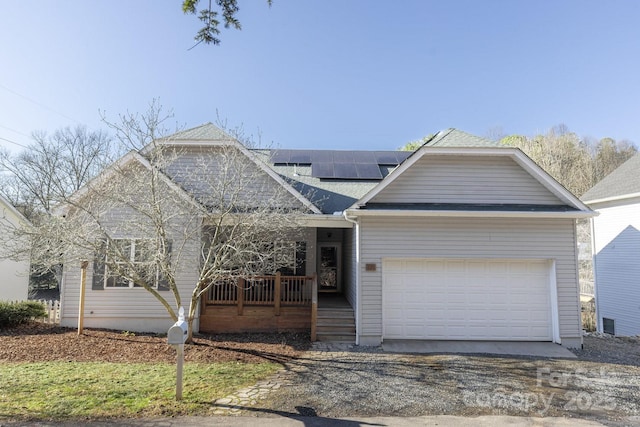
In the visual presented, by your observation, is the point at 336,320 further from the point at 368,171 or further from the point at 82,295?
the point at 82,295

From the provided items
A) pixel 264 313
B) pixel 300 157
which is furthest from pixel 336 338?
pixel 300 157

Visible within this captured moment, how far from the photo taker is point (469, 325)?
9.42 metres

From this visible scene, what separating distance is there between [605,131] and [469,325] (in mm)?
30369

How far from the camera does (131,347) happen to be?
27.5 ft

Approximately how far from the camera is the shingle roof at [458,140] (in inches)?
395

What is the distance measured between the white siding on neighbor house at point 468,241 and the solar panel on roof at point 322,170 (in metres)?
3.83

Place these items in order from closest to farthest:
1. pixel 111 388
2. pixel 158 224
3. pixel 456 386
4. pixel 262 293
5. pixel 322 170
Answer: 1. pixel 111 388
2. pixel 456 386
3. pixel 158 224
4. pixel 262 293
5. pixel 322 170

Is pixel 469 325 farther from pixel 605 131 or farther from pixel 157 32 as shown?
pixel 605 131

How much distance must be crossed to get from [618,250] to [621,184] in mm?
2711

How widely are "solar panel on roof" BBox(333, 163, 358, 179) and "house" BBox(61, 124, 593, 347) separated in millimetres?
3162

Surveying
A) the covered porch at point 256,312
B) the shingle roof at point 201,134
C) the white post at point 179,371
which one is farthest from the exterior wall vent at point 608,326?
the shingle roof at point 201,134

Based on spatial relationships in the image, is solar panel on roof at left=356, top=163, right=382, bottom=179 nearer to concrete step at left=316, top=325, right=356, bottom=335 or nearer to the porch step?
the porch step

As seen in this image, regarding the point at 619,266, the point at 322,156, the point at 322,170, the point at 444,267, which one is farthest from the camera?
the point at 322,156

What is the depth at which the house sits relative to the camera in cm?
929
